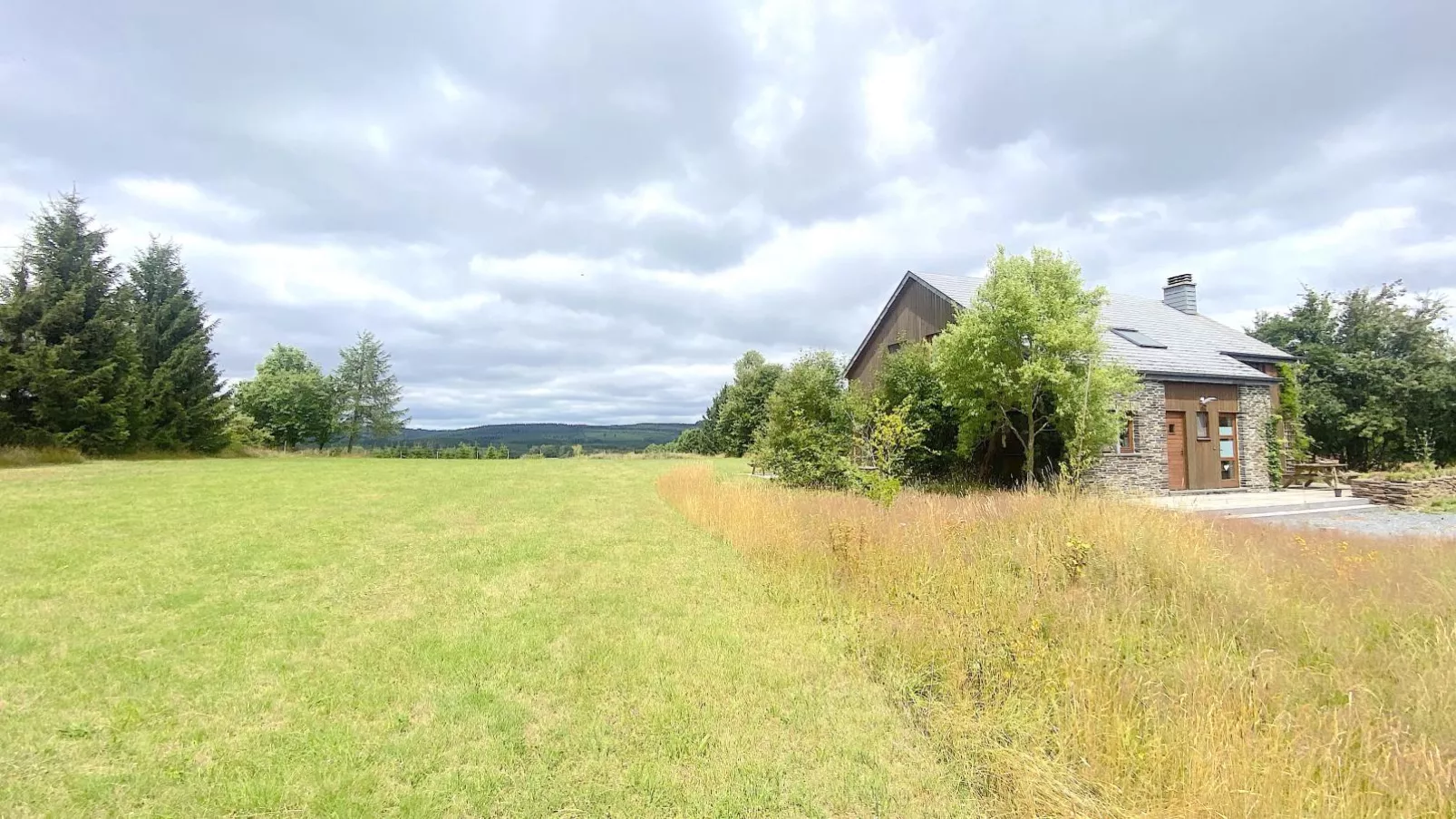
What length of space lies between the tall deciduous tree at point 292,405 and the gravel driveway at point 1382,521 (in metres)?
48.5

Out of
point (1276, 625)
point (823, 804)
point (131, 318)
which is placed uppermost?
point (131, 318)

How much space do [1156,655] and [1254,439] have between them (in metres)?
20.1

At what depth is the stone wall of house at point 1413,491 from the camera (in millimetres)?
13961

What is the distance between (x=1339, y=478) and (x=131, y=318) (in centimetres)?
4120

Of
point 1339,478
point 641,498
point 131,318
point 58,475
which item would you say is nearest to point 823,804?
point 641,498

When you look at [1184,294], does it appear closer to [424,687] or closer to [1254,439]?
[1254,439]

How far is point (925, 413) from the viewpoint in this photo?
18016 millimetres

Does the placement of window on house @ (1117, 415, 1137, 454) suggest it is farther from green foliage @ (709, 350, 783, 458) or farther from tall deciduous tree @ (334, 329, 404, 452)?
tall deciduous tree @ (334, 329, 404, 452)

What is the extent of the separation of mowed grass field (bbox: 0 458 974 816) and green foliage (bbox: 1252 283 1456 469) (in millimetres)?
27009

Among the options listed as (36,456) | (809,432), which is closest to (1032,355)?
(809,432)

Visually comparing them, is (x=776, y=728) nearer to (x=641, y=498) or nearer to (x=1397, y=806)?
(x=1397, y=806)

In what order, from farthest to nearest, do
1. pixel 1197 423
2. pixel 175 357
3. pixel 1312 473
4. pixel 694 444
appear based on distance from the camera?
pixel 694 444, pixel 175 357, pixel 1312 473, pixel 1197 423

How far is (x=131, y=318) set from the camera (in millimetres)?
24062

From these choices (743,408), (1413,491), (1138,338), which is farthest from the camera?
(743,408)
